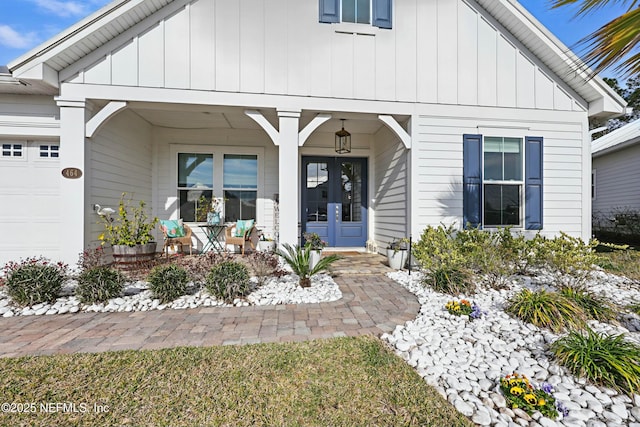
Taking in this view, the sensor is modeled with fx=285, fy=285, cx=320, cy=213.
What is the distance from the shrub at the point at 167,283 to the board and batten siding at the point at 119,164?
2.08 meters

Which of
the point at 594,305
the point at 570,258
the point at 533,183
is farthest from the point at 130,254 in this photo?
the point at 533,183

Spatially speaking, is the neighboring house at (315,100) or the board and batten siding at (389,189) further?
the board and batten siding at (389,189)

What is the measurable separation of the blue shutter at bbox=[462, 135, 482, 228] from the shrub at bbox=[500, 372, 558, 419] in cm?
385

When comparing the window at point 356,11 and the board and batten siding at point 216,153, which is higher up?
the window at point 356,11

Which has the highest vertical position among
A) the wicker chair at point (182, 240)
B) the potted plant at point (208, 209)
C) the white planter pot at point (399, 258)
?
the potted plant at point (208, 209)

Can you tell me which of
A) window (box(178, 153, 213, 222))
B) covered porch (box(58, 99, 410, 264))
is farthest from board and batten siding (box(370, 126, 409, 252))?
window (box(178, 153, 213, 222))

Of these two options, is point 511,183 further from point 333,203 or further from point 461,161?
point 333,203

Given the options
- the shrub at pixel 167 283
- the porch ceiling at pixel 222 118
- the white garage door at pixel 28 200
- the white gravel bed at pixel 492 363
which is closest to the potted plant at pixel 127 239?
the white garage door at pixel 28 200

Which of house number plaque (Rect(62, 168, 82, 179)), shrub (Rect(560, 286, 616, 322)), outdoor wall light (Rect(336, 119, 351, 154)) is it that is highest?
outdoor wall light (Rect(336, 119, 351, 154))

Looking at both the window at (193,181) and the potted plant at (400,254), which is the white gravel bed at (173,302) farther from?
the window at (193,181)

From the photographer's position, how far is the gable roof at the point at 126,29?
4.13m

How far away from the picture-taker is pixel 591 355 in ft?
6.73

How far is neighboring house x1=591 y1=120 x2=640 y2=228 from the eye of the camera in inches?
374

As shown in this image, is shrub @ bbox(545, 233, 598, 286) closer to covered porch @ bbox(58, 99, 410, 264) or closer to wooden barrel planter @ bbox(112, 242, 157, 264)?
covered porch @ bbox(58, 99, 410, 264)
